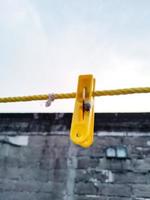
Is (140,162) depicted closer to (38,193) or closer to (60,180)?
(60,180)

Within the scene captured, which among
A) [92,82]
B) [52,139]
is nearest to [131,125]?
[52,139]

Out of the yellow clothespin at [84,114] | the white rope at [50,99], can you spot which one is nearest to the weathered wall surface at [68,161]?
the white rope at [50,99]

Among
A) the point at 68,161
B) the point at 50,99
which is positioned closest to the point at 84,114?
the point at 50,99

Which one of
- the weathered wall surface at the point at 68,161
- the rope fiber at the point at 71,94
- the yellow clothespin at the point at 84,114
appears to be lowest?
the yellow clothespin at the point at 84,114

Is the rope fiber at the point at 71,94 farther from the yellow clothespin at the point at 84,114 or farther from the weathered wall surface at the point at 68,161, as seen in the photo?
the weathered wall surface at the point at 68,161

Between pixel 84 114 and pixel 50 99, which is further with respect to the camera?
pixel 50 99

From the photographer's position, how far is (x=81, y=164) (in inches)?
157

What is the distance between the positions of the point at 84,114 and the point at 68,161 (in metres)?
2.58

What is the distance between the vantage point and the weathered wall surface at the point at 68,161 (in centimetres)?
379

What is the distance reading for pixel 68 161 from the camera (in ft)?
13.3

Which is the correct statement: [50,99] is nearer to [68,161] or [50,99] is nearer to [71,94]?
[71,94]

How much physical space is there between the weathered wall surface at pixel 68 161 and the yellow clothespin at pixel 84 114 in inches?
94.2

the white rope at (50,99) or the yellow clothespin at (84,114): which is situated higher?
the white rope at (50,99)

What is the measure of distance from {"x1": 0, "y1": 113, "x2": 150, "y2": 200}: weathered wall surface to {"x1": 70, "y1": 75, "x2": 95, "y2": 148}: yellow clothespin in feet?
7.85
